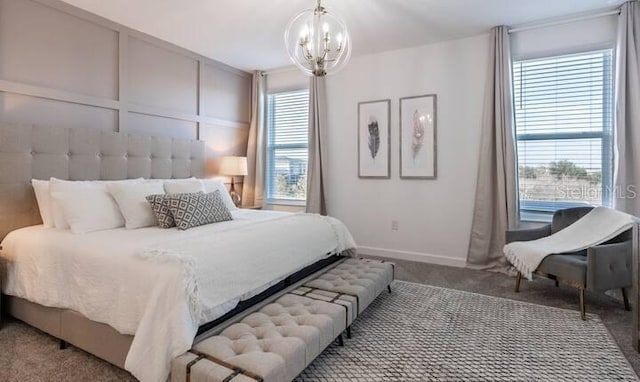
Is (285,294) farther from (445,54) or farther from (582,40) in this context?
(582,40)

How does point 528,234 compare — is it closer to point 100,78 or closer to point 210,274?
point 210,274

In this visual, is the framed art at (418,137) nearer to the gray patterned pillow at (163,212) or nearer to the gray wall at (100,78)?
the gray wall at (100,78)

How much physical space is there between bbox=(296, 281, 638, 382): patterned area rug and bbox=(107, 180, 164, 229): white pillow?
180cm

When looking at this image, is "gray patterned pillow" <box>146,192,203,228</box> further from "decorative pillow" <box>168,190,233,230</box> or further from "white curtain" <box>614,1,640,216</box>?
"white curtain" <box>614,1,640,216</box>

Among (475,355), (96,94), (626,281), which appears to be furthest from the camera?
(96,94)

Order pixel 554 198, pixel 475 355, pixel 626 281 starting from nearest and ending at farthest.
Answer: pixel 475 355 → pixel 626 281 → pixel 554 198

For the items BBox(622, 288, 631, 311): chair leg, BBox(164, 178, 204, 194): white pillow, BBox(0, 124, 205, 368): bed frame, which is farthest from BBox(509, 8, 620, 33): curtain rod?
BBox(0, 124, 205, 368): bed frame

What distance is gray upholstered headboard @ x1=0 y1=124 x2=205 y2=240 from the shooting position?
2.81 m

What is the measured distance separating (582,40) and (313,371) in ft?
13.2

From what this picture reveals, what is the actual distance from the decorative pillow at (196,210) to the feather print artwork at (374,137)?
227 centimetres

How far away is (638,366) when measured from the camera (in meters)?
2.05

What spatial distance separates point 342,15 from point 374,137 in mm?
1666

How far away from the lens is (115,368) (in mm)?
2049

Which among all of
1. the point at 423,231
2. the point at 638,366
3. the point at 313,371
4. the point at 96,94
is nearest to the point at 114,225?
the point at 96,94
